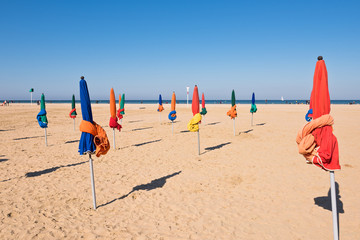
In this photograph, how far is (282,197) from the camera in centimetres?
684

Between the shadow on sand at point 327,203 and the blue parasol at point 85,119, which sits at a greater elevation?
the blue parasol at point 85,119

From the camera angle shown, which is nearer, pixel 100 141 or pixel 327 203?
pixel 100 141

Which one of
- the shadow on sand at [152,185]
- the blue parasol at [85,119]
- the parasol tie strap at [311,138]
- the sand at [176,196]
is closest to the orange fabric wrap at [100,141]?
the blue parasol at [85,119]

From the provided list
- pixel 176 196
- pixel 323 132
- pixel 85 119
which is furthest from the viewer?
pixel 176 196

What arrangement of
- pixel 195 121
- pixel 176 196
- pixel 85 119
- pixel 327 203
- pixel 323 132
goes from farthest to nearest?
pixel 195 121
pixel 176 196
pixel 327 203
pixel 85 119
pixel 323 132

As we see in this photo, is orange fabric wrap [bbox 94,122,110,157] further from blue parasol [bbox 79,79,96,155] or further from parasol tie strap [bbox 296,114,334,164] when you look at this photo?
parasol tie strap [bbox 296,114,334,164]

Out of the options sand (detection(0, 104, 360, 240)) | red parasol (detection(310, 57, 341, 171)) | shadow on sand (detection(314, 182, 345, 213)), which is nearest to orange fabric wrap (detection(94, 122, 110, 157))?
sand (detection(0, 104, 360, 240))

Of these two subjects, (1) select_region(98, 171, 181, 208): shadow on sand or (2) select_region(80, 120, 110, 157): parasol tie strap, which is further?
(1) select_region(98, 171, 181, 208): shadow on sand

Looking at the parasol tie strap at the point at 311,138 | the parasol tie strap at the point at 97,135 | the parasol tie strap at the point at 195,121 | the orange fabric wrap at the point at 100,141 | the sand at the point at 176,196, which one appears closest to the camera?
the parasol tie strap at the point at 311,138

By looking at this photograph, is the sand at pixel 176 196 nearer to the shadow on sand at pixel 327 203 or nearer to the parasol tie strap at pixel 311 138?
the shadow on sand at pixel 327 203

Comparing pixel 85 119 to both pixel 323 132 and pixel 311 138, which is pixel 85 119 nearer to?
pixel 311 138

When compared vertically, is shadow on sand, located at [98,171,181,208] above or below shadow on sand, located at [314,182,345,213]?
above

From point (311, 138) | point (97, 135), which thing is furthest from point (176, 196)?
point (311, 138)

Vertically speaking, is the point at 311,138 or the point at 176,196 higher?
the point at 311,138
